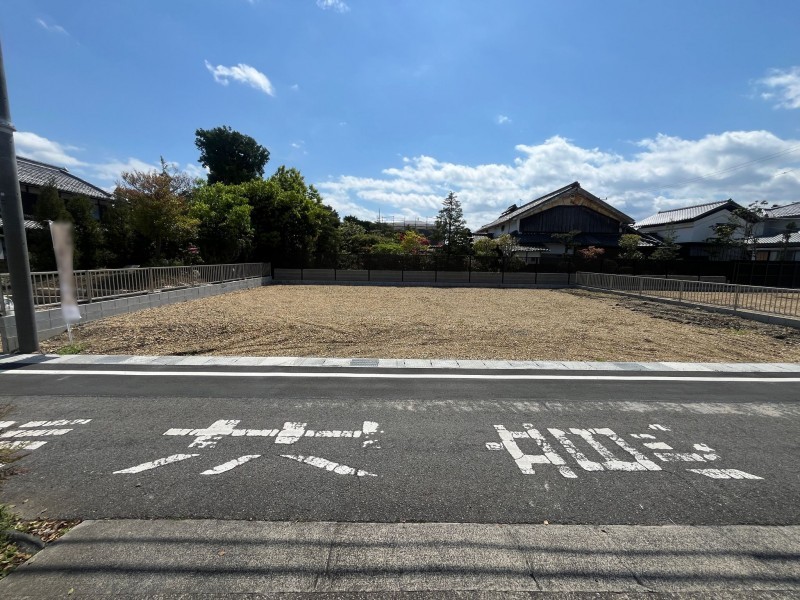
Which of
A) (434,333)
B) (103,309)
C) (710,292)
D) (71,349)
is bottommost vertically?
(434,333)

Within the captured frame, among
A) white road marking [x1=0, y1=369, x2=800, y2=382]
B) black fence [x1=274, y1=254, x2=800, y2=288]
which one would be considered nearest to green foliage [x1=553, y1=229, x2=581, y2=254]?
black fence [x1=274, y1=254, x2=800, y2=288]

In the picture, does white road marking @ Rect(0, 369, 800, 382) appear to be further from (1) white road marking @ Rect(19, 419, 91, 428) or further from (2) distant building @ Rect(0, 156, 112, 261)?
(2) distant building @ Rect(0, 156, 112, 261)

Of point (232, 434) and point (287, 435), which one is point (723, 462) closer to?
point (287, 435)

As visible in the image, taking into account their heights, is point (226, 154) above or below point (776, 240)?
above

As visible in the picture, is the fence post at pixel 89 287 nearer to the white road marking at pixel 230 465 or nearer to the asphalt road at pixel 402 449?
the asphalt road at pixel 402 449

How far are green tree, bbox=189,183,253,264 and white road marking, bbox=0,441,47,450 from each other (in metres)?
17.9

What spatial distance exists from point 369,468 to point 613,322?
34.3 ft

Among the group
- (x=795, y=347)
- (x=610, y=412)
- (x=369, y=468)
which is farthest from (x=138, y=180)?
(x=795, y=347)

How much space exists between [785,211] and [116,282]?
162ft

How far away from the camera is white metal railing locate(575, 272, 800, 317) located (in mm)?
11761

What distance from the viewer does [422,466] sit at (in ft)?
10.0

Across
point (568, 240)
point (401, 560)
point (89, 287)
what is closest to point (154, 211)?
point (89, 287)

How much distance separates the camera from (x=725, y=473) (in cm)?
300

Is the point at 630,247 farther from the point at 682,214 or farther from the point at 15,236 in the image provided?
the point at 15,236
